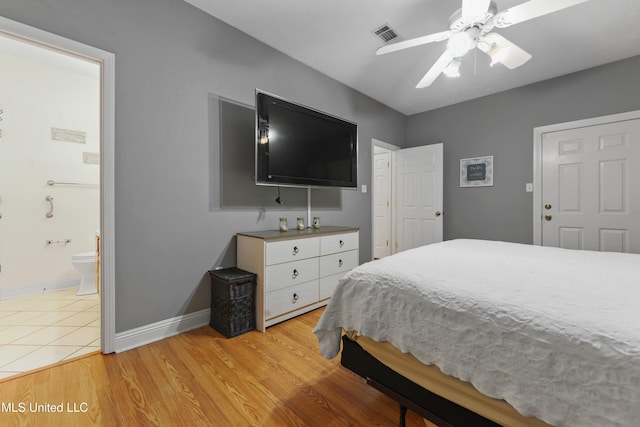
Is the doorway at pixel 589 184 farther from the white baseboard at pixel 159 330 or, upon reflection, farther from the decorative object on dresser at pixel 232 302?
the white baseboard at pixel 159 330

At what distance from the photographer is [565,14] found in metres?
2.13

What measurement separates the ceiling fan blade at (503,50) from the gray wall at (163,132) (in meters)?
1.86

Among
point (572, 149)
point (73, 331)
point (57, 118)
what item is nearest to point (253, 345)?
point (73, 331)

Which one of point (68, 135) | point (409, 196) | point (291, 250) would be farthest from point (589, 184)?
point (68, 135)

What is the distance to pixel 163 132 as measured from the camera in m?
1.96

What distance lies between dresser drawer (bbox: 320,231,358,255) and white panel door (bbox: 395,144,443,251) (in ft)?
5.38

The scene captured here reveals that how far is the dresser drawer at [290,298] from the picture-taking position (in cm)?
213

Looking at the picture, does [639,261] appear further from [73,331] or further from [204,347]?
[73,331]

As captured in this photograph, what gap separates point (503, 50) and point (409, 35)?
880 mm

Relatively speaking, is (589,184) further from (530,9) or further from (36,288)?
(36,288)

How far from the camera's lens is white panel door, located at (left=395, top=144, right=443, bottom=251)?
388 centimetres

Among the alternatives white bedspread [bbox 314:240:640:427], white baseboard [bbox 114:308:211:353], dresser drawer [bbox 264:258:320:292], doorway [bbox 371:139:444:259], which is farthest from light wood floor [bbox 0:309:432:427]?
doorway [bbox 371:139:444:259]

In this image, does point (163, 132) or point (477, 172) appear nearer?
point (163, 132)

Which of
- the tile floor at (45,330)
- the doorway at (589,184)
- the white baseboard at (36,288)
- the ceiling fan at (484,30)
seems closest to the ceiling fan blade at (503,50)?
the ceiling fan at (484,30)
